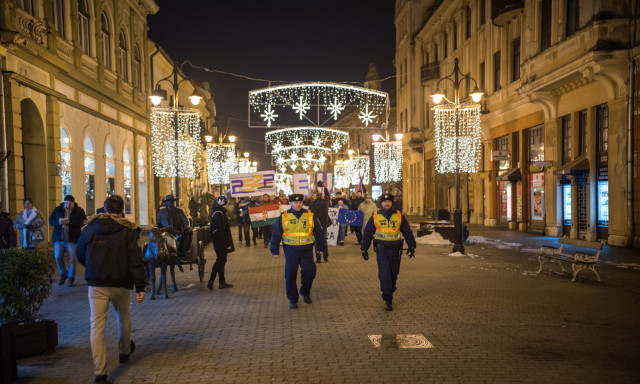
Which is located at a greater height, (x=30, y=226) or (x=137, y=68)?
(x=137, y=68)

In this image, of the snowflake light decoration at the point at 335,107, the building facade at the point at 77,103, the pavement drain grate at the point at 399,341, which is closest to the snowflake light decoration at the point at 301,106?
the snowflake light decoration at the point at 335,107

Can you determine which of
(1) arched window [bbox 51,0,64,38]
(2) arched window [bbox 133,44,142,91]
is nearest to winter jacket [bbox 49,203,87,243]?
(1) arched window [bbox 51,0,64,38]

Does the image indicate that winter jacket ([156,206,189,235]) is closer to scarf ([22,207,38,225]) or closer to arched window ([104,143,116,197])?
scarf ([22,207,38,225])

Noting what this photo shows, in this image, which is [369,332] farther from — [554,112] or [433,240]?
[554,112]

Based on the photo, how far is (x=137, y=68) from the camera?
94.4 feet

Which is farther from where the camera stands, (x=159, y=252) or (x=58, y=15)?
(x=58, y=15)

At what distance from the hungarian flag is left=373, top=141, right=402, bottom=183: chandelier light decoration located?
19073mm

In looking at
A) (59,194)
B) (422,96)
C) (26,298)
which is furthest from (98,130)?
(422,96)

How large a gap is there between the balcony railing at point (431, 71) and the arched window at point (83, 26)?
23.8m

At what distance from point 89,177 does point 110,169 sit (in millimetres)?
2697

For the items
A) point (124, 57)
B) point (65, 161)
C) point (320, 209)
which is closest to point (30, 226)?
point (320, 209)

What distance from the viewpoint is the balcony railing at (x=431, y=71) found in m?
37.8

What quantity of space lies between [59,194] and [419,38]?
3247 cm

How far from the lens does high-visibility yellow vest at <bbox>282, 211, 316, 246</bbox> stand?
30.1 feet
